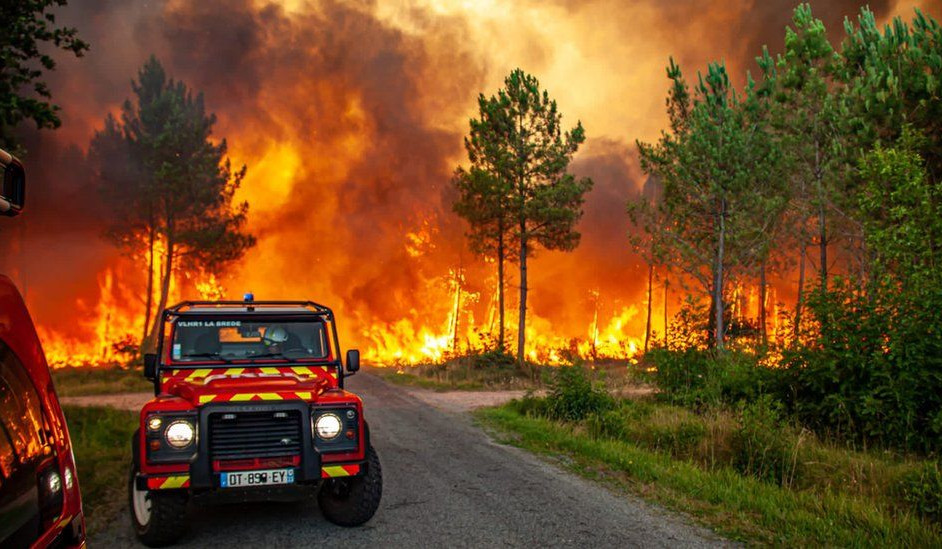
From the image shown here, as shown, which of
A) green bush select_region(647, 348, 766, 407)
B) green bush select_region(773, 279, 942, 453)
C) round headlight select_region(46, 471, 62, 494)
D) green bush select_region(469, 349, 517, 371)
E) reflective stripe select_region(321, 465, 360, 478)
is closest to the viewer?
round headlight select_region(46, 471, 62, 494)

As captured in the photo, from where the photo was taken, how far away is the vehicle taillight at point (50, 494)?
9.52ft

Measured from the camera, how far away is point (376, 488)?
652 cm

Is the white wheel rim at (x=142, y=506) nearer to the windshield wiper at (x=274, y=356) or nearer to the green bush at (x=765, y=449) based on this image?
the windshield wiper at (x=274, y=356)

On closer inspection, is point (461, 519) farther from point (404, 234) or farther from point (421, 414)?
point (404, 234)

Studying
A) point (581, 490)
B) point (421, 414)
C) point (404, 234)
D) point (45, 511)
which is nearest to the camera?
point (45, 511)

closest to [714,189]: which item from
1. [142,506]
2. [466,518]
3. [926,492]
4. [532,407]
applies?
[532,407]

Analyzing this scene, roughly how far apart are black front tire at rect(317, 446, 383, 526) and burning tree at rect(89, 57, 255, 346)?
32163 mm

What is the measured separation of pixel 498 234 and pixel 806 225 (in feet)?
48.2

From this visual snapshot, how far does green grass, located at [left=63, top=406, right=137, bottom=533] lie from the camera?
7.38m

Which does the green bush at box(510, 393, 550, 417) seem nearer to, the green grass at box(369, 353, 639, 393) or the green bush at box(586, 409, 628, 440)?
the green bush at box(586, 409, 628, 440)

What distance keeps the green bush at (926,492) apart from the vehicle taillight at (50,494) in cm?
825

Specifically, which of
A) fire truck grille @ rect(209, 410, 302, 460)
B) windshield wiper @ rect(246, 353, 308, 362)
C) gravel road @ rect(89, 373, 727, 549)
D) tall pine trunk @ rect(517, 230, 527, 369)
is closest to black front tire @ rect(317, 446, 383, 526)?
gravel road @ rect(89, 373, 727, 549)

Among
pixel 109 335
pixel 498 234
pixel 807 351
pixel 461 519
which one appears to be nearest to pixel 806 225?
pixel 498 234

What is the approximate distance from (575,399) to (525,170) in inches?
745
